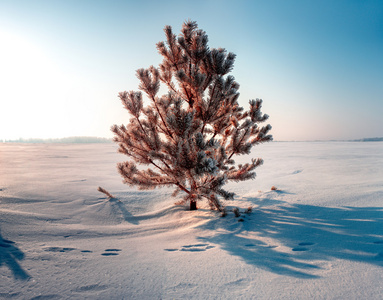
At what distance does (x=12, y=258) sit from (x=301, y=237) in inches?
157

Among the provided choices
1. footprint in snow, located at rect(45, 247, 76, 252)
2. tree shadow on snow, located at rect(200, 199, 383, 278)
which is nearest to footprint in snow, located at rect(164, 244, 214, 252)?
tree shadow on snow, located at rect(200, 199, 383, 278)

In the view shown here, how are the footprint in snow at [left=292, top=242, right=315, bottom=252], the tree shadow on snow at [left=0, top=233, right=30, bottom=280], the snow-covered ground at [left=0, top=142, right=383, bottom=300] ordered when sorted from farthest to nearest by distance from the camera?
the footprint in snow at [left=292, top=242, right=315, bottom=252] < the tree shadow on snow at [left=0, top=233, right=30, bottom=280] < the snow-covered ground at [left=0, top=142, right=383, bottom=300]

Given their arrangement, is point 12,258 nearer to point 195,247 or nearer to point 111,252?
point 111,252

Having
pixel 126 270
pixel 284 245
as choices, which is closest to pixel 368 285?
pixel 284 245

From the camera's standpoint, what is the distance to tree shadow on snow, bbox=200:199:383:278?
2523mm

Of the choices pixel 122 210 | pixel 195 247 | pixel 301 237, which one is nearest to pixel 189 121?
pixel 195 247

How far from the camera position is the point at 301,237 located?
323cm

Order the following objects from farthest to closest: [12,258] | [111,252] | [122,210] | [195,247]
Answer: [122,210], [195,247], [111,252], [12,258]

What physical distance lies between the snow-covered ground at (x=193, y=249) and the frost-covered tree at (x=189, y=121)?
36.9 inches

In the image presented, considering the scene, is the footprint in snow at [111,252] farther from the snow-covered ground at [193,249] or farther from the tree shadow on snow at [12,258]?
the tree shadow on snow at [12,258]

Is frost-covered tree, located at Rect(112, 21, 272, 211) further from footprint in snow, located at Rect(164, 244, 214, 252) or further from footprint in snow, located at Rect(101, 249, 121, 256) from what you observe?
footprint in snow, located at Rect(101, 249, 121, 256)

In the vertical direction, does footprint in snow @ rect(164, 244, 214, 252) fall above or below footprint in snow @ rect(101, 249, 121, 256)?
below

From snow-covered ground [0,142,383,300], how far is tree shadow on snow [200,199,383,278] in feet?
0.05

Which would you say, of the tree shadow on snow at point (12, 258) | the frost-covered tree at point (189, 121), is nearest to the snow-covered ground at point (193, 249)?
the tree shadow on snow at point (12, 258)
